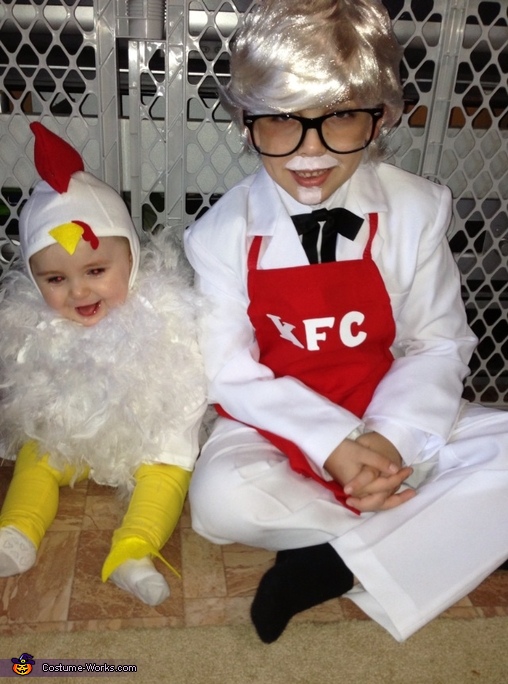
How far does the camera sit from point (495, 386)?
1.31 metres

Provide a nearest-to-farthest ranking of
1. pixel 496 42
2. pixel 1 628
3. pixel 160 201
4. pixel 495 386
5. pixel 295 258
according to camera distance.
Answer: pixel 1 628
pixel 295 258
pixel 496 42
pixel 160 201
pixel 495 386

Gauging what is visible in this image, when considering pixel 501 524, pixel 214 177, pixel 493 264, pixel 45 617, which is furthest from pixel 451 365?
pixel 45 617

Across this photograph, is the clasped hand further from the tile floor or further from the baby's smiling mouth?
the baby's smiling mouth

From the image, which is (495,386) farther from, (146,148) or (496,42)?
(146,148)

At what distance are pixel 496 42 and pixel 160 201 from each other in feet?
1.94

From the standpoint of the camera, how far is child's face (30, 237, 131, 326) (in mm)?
956

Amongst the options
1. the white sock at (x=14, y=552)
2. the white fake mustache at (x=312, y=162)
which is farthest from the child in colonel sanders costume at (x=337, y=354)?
the white sock at (x=14, y=552)

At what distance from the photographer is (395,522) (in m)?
0.88

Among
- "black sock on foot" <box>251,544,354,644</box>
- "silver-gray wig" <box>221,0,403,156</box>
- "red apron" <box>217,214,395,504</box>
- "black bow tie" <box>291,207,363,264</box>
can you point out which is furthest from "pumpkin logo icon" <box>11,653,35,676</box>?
"silver-gray wig" <box>221,0,403,156</box>

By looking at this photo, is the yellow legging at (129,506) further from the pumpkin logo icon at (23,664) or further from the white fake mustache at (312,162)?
the white fake mustache at (312,162)

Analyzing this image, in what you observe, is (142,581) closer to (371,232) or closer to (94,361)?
(94,361)

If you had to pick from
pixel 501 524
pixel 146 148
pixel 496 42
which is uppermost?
pixel 496 42

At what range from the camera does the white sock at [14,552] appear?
909 millimetres

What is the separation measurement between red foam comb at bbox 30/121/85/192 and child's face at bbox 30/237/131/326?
9cm
